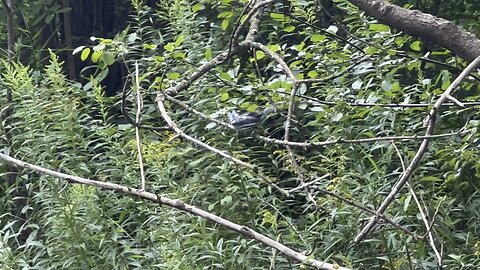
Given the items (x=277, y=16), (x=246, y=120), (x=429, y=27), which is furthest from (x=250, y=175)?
(x=429, y=27)

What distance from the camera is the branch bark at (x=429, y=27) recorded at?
1771 mm

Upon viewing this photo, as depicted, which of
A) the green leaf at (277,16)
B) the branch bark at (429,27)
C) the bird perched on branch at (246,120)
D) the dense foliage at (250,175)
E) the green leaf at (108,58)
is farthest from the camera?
the dense foliage at (250,175)

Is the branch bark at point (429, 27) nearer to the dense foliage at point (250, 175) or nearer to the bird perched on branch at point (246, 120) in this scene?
the bird perched on branch at point (246, 120)

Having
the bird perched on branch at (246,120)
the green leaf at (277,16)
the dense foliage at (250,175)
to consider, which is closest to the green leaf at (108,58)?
the dense foliage at (250,175)

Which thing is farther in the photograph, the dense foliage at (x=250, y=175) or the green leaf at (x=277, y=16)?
the dense foliage at (x=250, y=175)

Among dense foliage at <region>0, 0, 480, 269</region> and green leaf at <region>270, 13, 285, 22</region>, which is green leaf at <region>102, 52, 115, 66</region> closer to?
Result: dense foliage at <region>0, 0, 480, 269</region>

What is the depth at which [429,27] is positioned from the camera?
5.88 feet

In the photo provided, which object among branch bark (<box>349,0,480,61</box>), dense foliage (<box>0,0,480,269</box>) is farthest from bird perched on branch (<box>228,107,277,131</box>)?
dense foliage (<box>0,0,480,269</box>)

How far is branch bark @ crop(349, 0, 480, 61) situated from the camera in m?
1.77

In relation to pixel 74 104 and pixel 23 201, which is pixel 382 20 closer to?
pixel 74 104

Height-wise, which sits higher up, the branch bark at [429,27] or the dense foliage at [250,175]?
the branch bark at [429,27]

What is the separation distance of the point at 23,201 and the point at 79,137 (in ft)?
1.52

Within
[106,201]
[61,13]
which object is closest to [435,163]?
[106,201]

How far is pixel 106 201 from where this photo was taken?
3.58 meters
